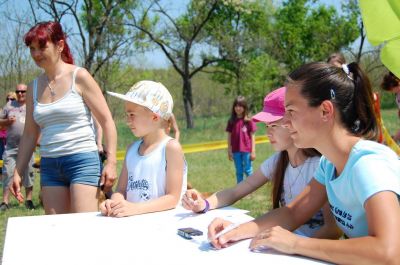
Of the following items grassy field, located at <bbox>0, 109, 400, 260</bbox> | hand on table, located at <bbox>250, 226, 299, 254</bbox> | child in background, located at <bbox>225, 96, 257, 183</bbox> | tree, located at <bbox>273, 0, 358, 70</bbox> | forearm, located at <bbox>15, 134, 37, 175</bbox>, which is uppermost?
tree, located at <bbox>273, 0, 358, 70</bbox>

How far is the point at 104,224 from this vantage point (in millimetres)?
2025

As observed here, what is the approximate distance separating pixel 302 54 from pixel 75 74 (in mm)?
29851

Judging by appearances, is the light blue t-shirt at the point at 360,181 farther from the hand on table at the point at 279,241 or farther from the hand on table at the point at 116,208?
the hand on table at the point at 116,208

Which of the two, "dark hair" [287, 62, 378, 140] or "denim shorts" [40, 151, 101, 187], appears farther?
"denim shorts" [40, 151, 101, 187]

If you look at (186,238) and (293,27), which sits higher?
(293,27)

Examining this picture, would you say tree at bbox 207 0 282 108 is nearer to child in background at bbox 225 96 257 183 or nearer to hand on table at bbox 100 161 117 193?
child in background at bbox 225 96 257 183

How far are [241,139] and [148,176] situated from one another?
485 centimetres

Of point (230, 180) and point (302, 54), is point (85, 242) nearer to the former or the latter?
point (230, 180)

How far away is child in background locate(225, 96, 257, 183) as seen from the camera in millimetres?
7277

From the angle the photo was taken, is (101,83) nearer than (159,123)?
No

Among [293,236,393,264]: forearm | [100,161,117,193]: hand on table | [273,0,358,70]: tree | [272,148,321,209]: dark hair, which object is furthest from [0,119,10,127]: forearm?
[273,0,358,70]: tree

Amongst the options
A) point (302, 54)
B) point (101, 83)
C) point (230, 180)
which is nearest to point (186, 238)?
point (230, 180)

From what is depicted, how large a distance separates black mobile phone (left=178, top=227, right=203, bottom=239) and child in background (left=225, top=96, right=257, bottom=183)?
216 inches

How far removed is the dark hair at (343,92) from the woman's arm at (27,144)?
186 cm
